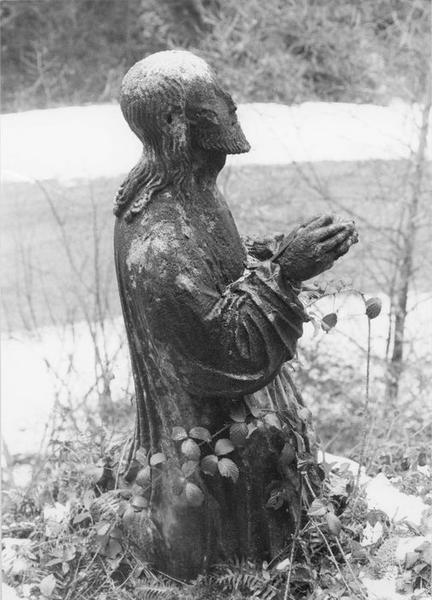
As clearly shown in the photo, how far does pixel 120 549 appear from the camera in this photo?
2488 millimetres

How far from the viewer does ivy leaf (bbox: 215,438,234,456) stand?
2.18 metres

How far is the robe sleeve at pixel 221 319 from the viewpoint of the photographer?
2000 millimetres


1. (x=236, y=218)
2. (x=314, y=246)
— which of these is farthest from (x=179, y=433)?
(x=236, y=218)

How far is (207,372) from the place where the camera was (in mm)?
2062

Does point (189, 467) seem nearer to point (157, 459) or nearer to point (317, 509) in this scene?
point (157, 459)

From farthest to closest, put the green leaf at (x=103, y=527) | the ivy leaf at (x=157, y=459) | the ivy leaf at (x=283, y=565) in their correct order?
the green leaf at (x=103, y=527) → the ivy leaf at (x=283, y=565) → the ivy leaf at (x=157, y=459)

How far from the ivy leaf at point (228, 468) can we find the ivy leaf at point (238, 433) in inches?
2.3

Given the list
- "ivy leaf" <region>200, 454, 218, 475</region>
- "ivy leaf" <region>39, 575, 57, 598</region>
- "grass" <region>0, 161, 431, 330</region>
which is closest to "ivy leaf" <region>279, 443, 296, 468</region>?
"ivy leaf" <region>200, 454, 218, 475</region>

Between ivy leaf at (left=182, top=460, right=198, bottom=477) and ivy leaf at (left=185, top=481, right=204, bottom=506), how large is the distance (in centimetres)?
3

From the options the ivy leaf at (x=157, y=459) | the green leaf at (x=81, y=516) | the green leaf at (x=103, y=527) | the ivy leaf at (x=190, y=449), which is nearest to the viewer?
the ivy leaf at (x=190, y=449)

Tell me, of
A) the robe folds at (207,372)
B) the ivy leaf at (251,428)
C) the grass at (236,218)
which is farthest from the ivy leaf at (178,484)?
the grass at (236,218)

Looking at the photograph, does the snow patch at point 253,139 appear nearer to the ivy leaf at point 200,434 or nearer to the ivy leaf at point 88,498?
the ivy leaf at point 88,498

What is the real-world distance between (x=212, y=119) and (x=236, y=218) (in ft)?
12.4

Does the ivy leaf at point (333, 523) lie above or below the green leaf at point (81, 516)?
above
